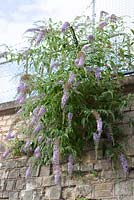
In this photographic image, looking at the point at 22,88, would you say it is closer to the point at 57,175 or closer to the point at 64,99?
the point at 64,99

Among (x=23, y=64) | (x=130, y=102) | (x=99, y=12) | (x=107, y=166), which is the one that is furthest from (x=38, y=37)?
(x=107, y=166)

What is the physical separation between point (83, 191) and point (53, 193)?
0.31 meters

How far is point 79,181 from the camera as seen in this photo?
3951mm

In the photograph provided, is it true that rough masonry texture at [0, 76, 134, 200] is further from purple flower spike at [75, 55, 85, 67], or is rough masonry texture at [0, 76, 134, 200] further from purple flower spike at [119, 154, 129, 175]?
purple flower spike at [75, 55, 85, 67]

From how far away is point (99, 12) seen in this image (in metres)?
4.57

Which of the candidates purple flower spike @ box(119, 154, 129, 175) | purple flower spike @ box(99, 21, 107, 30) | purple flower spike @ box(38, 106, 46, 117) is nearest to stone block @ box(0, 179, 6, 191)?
purple flower spike @ box(38, 106, 46, 117)

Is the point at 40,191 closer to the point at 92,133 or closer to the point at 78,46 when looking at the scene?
the point at 92,133

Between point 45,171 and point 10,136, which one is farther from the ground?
point 10,136

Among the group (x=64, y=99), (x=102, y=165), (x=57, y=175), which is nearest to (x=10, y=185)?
(x=57, y=175)

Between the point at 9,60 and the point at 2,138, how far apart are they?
0.89 m

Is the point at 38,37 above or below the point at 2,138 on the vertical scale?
above

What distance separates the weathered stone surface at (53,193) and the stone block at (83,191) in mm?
185

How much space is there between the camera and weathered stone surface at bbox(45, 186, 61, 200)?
3.99 m

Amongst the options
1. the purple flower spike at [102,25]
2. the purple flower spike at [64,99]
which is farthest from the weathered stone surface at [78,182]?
the purple flower spike at [102,25]
